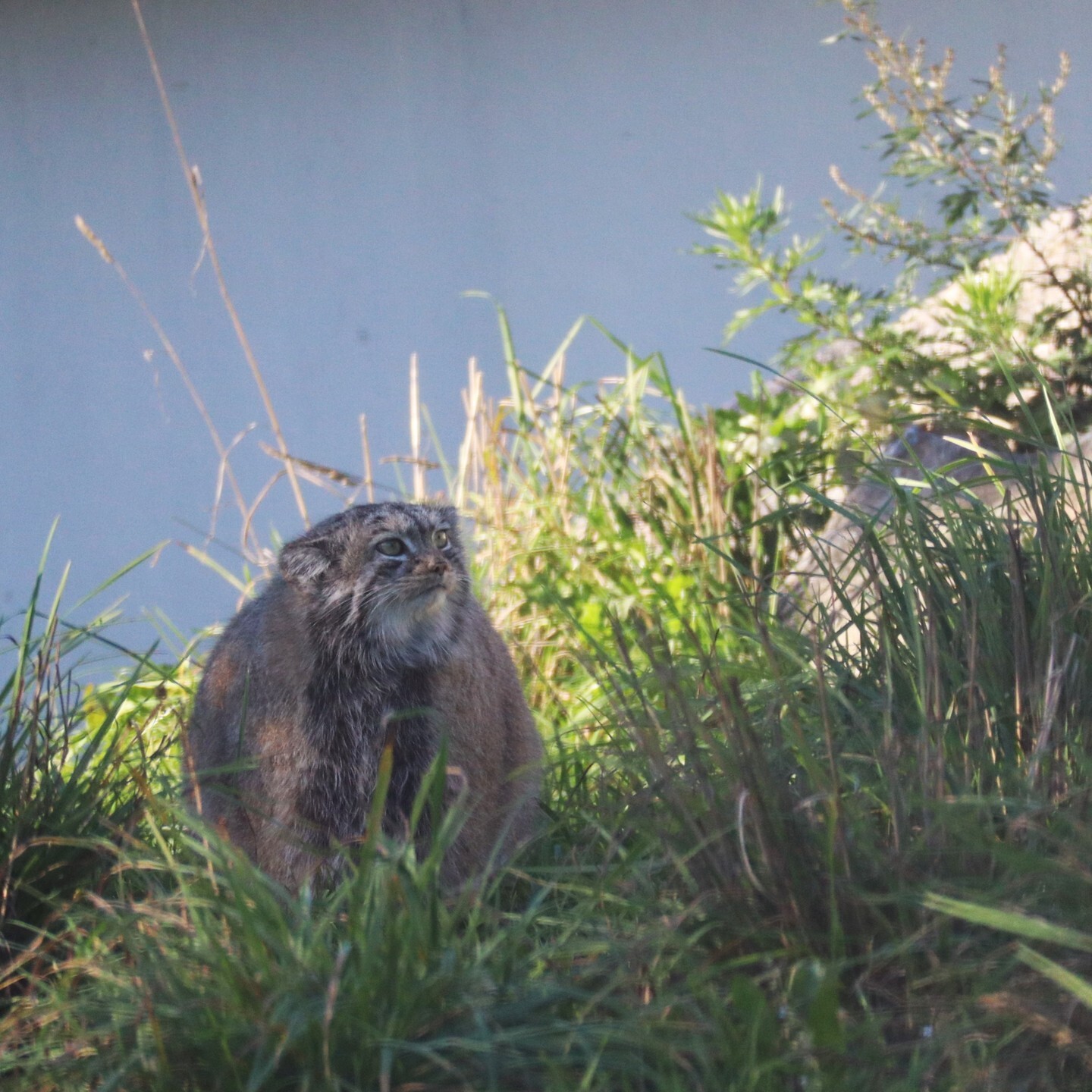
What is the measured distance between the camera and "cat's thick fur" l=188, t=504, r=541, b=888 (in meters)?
2.62

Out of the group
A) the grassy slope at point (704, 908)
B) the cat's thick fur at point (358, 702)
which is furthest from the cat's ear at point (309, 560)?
the grassy slope at point (704, 908)

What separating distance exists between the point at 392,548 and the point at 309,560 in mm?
173

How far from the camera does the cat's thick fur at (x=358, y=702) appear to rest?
2.62 m

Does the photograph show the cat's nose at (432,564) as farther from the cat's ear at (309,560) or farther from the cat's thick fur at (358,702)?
the cat's ear at (309,560)

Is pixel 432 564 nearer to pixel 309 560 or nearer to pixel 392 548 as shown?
pixel 392 548

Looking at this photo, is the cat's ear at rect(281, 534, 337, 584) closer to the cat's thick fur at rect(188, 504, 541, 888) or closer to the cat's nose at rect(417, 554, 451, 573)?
the cat's thick fur at rect(188, 504, 541, 888)

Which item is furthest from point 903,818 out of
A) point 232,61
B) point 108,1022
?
point 232,61

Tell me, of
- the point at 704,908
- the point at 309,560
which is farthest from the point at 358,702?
the point at 704,908

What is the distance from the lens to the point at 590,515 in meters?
4.54

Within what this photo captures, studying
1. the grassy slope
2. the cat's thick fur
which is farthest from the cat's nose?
the grassy slope

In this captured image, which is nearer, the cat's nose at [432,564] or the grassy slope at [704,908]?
the grassy slope at [704,908]

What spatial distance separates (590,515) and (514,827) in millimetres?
1909

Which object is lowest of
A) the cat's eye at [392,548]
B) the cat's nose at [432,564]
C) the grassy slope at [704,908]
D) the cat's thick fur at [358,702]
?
the grassy slope at [704,908]

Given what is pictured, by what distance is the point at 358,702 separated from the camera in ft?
8.79
